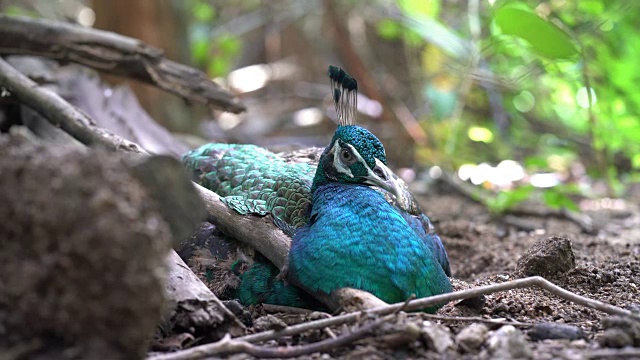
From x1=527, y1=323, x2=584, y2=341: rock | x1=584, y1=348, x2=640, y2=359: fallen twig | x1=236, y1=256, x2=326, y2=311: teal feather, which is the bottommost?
x1=584, y1=348, x2=640, y2=359: fallen twig

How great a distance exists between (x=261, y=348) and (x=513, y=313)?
1.03 meters

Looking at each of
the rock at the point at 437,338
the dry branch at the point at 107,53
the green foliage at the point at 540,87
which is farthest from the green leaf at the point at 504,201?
the rock at the point at 437,338

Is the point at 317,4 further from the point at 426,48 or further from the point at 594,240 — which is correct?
the point at 594,240

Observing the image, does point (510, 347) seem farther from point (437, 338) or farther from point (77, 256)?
point (77, 256)

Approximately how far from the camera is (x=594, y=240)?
3.93m

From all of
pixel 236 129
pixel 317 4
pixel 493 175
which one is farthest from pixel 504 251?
pixel 317 4

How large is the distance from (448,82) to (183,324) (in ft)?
17.9

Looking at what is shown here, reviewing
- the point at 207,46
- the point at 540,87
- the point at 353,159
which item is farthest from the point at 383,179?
the point at 207,46

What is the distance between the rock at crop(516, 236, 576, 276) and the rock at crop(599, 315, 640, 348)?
2.72 ft

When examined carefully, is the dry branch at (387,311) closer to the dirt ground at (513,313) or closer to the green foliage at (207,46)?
the dirt ground at (513,313)

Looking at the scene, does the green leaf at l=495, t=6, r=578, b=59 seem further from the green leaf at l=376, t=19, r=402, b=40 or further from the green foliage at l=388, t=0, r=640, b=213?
the green leaf at l=376, t=19, r=402, b=40

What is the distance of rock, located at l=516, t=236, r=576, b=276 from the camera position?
2.87m

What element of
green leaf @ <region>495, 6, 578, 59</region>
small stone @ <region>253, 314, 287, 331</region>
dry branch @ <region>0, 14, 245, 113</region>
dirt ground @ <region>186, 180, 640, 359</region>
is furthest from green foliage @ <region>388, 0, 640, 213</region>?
small stone @ <region>253, 314, 287, 331</region>

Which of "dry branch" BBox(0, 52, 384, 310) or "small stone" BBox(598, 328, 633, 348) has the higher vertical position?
"dry branch" BBox(0, 52, 384, 310)
